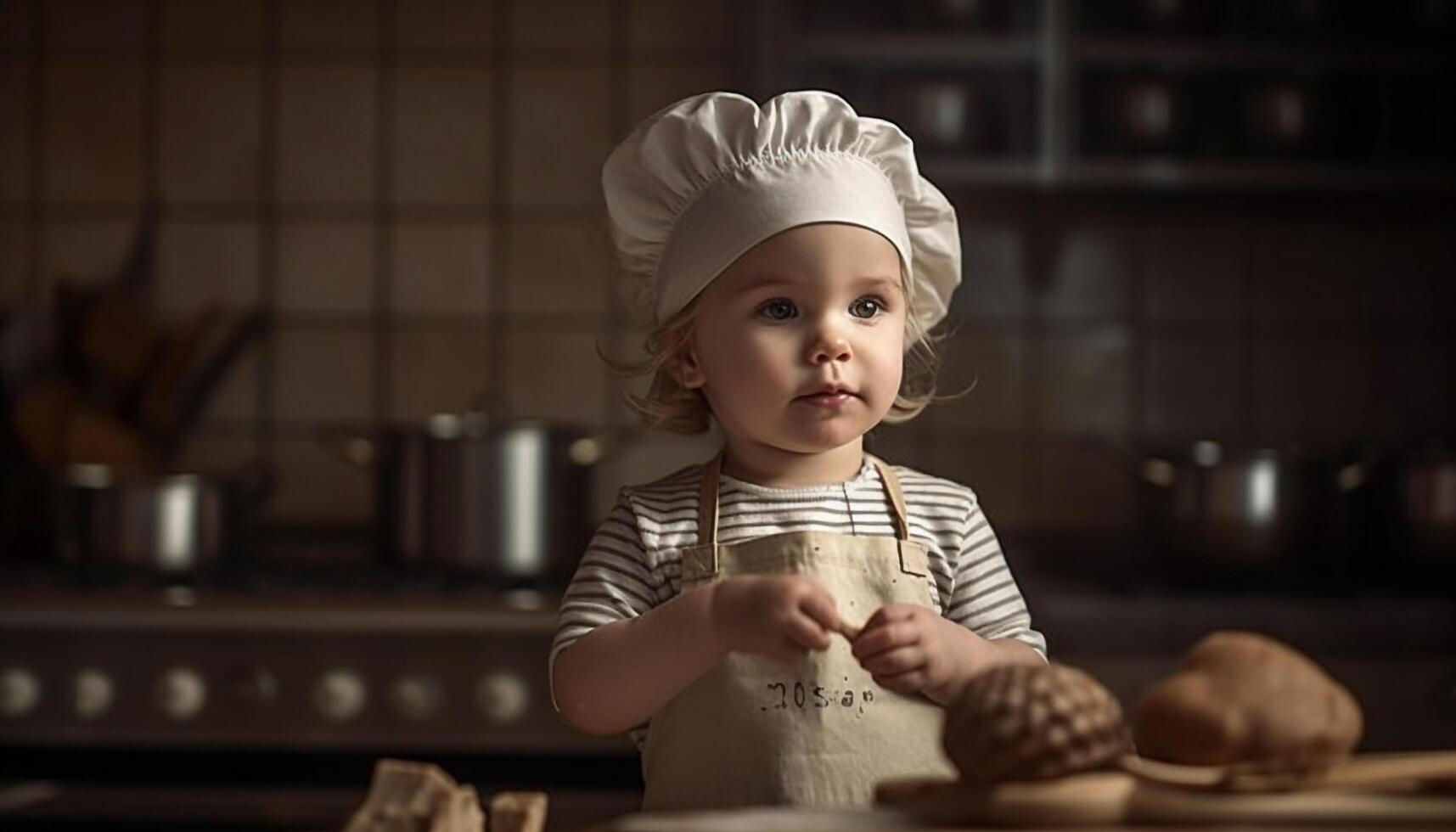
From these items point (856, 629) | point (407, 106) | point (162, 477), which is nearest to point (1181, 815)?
point (856, 629)

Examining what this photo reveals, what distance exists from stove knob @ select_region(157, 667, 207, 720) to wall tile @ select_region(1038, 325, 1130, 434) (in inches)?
47.1

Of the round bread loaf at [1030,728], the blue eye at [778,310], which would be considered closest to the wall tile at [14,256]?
the blue eye at [778,310]

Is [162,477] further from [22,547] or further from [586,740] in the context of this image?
[586,740]

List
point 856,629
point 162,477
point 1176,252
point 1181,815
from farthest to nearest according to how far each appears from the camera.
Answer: point 1176,252, point 162,477, point 856,629, point 1181,815

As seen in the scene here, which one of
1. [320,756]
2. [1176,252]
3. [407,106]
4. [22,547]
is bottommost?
[320,756]

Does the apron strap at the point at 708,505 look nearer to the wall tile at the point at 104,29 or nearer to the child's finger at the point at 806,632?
the child's finger at the point at 806,632

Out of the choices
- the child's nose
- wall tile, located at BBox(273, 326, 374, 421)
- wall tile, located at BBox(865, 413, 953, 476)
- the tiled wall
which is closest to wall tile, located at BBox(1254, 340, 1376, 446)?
the tiled wall

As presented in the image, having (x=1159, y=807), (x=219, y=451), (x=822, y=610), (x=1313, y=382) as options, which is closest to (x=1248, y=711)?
(x=1159, y=807)

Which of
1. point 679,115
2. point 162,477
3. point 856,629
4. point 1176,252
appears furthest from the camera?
point 1176,252

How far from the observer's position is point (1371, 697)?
1.77 metres

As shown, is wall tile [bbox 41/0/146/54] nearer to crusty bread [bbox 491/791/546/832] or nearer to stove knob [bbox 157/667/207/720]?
stove knob [bbox 157/667/207/720]

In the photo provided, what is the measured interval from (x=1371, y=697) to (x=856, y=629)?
4.08 ft

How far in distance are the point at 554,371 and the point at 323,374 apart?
12.6 inches

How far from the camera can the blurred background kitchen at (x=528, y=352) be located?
1.81m
